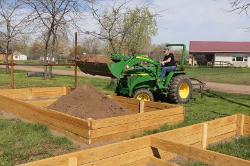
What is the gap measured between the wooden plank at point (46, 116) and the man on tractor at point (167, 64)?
435 cm

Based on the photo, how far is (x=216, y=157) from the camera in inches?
185

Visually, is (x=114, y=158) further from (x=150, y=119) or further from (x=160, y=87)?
(x=160, y=87)

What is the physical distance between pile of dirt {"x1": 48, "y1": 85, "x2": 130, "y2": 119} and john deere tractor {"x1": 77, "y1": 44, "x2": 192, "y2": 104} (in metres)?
1.38

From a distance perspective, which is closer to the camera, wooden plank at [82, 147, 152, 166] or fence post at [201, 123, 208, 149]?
wooden plank at [82, 147, 152, 166]

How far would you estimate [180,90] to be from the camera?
1182 centimetres

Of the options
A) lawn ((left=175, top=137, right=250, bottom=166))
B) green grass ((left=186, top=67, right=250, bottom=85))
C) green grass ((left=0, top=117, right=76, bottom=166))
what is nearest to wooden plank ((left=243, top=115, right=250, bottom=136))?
lawn ((left=175, top=137, right=250, bottom=166))

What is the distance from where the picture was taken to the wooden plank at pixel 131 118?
21.7 ft

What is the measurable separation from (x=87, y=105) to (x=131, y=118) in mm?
1760

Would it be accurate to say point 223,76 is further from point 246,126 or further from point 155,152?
point 155,152

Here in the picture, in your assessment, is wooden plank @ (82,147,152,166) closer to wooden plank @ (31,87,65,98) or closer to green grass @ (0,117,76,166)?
green grass @ (0,117,76,166)

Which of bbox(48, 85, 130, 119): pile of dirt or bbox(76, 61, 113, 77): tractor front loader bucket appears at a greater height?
bbox(76, 61, 113, 77): tractor front loader bucket

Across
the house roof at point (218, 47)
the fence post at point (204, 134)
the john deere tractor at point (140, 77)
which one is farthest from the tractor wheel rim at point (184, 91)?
the house roof at point (218, 47)

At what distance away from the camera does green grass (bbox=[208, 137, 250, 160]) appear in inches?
243

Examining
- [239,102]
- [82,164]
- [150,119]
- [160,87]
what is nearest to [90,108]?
[150,119]
